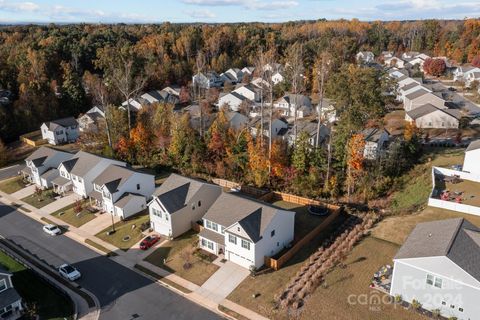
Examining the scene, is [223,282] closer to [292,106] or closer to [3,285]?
[3,285]

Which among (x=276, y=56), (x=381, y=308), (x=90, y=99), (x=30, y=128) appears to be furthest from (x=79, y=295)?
(x=276, y=56)

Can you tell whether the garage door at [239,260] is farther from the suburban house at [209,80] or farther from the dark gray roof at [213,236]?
the suburban house at [209,80]

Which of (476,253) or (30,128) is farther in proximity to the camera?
(30,128)

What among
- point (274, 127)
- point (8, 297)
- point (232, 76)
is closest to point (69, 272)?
point (8, 297)

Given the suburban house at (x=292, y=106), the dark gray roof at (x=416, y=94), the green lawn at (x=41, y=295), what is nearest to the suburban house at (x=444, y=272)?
the green lawn at (x=41, y=295)

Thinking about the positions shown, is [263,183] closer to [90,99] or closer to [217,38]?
[90,99]

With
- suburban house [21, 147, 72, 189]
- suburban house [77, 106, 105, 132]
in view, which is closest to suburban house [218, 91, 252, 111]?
suburban house [77, 106, 105, 132]
